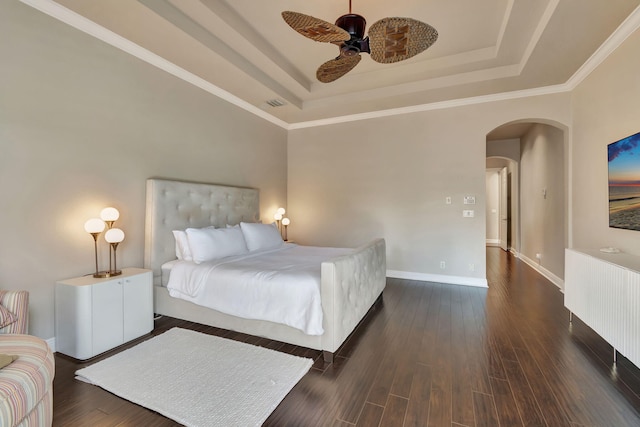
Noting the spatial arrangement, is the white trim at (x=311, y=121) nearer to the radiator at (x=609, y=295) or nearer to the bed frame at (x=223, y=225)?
the bed frame at (x=223, y=225)

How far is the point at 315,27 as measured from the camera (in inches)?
75.0

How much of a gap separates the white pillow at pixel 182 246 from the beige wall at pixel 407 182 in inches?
106

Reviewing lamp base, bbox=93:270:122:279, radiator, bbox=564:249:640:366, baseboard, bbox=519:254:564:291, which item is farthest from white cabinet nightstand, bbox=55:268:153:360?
baseboard, bbox=519:254:564:291

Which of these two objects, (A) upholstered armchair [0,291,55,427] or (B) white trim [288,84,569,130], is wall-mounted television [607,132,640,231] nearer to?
(B) white trim [288,84,569,130]

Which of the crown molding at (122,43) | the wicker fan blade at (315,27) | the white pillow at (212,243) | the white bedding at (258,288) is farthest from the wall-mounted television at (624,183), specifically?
the crown molding at (122,43)

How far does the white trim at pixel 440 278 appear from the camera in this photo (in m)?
4.27

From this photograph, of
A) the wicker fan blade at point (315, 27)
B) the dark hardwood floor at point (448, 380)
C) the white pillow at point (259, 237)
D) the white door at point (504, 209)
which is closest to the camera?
the dark hardwood floor at point (448, 380)

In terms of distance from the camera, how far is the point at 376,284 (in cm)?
330

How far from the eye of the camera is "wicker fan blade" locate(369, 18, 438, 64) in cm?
185

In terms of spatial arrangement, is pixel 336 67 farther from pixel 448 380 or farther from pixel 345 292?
pixel 448 380

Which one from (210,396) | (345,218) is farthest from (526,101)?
(210,396)

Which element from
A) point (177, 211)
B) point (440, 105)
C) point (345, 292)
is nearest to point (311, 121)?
point (440, 105)

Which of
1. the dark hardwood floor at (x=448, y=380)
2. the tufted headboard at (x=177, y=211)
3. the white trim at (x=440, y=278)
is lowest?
the dark hardwood floor at (x=448, y=380)

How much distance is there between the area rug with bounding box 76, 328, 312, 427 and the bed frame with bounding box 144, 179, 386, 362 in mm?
197
